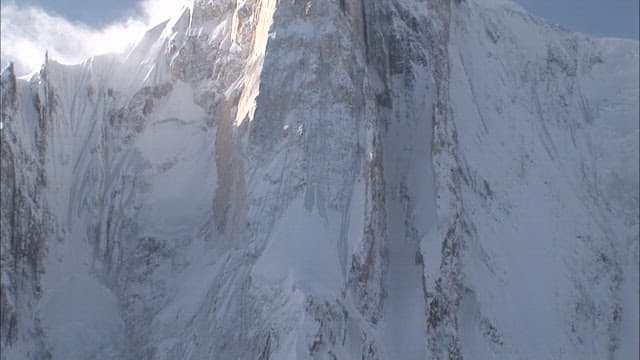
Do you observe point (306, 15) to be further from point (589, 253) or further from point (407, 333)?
point (589, 253)

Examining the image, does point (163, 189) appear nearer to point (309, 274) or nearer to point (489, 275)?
point (309, 274)

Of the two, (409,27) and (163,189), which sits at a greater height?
(409,27)

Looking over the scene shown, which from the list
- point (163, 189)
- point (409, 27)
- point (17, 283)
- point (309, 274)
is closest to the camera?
point (309, 274)

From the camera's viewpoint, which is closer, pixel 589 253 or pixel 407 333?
pixel 407 333

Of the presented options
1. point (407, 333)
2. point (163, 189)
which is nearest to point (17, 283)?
point (163, 189)

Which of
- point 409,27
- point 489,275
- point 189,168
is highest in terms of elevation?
point 409,27

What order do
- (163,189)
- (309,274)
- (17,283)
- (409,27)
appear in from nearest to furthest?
(309,274) → (17,283) → (163,189) → (409,27)

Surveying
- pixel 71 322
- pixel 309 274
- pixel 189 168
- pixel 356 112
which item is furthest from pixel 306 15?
pixel 71 322
